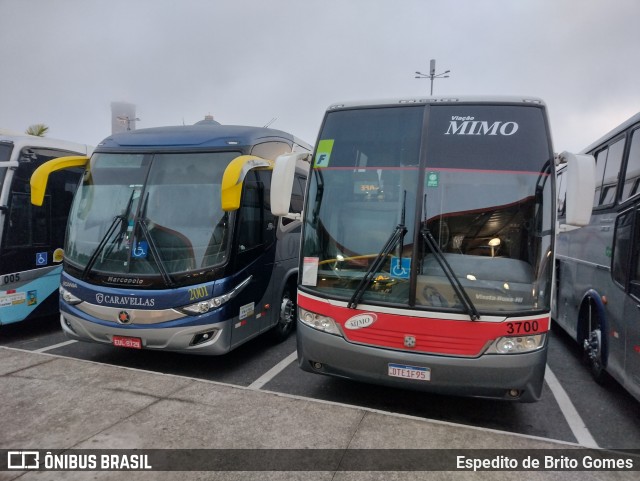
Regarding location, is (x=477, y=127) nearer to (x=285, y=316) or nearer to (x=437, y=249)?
(x=437, y=249)

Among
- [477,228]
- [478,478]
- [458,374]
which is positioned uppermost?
[477,228]

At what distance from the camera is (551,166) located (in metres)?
4.21

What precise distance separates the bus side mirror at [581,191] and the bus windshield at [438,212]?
193mm

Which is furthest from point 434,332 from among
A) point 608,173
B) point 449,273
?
point 608,173

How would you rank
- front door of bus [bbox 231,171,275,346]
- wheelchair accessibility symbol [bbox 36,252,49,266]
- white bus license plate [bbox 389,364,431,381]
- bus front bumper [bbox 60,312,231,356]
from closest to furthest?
white bus license plate [bbox 389,364,431,381] < bus front bumper [bbox 60,312,231,356] < front door of bus [bbox 231,171,275,346] < wheelchair accessibility symbol [bbox 36,252,49,266]

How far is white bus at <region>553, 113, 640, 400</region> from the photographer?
4645mm

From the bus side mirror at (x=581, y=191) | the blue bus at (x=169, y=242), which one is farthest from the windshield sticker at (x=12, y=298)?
the bus side mirror at (x=581, y=191)

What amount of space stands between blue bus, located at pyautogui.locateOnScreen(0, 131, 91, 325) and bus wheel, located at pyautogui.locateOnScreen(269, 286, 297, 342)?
12.1ft

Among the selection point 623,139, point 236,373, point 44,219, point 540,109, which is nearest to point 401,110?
point 540,109

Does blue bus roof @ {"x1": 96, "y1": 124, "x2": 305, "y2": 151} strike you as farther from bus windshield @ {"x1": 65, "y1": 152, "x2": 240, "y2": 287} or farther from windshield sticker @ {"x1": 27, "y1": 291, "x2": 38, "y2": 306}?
windshield sticker @ {"x1": 27, "y1": 291, "x2": 38, "y2": 306}

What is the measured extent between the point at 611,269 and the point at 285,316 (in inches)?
173

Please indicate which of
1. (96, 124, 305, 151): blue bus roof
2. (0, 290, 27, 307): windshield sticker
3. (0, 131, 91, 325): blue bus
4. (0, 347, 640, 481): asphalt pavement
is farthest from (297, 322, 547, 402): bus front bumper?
(0, 290, 27, 307): windshield sticker

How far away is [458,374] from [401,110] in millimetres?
2584

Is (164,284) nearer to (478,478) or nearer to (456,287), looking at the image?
(456,287)
